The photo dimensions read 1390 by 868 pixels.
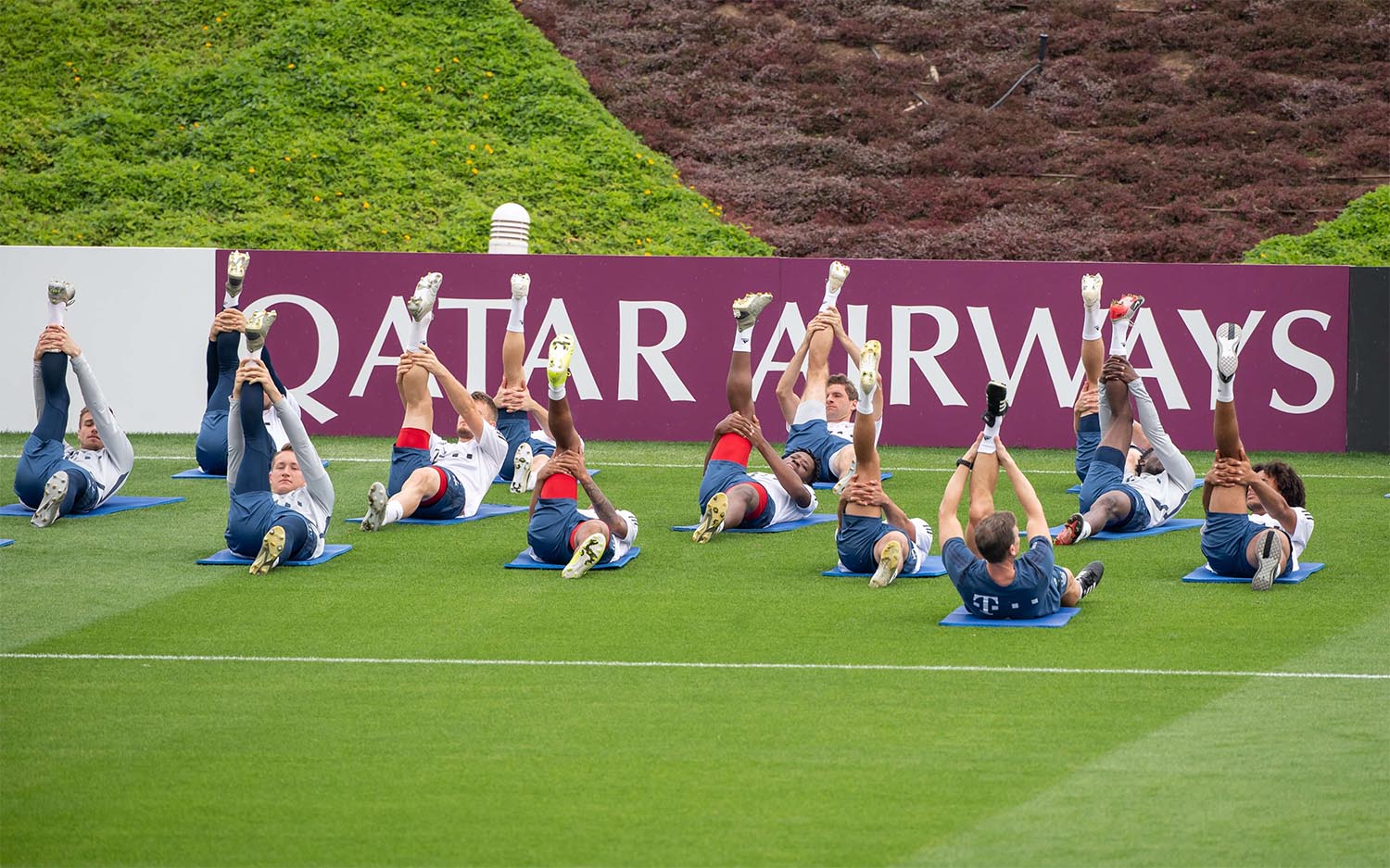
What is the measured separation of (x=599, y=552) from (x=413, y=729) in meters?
4.24

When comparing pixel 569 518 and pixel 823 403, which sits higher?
pixel 823 403

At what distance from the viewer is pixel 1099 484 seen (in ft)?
48.5

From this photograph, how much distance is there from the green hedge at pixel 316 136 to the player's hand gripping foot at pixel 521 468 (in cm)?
977

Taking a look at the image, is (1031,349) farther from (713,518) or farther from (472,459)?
(472,459)

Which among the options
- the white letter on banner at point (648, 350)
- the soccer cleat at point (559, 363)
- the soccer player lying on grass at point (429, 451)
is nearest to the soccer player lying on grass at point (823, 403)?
the soccer player lying on grass at point (429, 451)

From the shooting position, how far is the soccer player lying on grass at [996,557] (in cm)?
1095

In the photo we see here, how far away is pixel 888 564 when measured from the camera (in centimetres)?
1255

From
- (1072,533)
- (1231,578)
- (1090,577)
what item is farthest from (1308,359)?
(1090,577)

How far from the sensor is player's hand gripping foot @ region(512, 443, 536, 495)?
17188 mm

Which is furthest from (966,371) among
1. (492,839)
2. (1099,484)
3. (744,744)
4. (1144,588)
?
(492,839)

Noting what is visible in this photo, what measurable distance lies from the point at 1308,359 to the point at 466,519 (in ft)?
36.1

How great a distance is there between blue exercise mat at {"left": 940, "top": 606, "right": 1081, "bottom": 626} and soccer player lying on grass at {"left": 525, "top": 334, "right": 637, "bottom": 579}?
3.05 m

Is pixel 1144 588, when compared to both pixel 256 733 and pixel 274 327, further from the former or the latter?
pixel 274 327

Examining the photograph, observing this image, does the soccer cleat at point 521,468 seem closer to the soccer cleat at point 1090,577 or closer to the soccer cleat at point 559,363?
the soccer cleat at point 559,363
